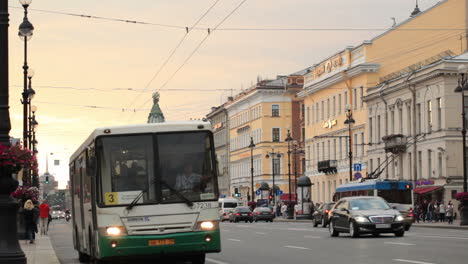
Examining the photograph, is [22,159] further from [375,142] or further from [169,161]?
[375,142]

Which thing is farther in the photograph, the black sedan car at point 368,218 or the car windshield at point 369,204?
the car windshield at point 369,204

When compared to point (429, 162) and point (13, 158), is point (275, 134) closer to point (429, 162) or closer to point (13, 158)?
point (429, 162)

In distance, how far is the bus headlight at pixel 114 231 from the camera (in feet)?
65.5

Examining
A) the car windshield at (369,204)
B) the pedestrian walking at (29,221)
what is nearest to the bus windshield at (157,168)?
the car windshield at (369,204)

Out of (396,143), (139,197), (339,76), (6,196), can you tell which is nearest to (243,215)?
(396,143)

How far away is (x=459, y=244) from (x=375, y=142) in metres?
62.2

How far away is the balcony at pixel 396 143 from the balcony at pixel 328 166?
20065mm

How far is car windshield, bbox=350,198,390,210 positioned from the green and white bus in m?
15.7

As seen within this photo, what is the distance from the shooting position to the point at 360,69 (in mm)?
93188

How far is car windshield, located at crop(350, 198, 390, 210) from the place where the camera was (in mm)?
35594

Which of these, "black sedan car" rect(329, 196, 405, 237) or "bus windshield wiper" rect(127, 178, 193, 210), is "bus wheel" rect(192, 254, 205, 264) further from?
"black sedan car" rect(329, 196, 405, 237)

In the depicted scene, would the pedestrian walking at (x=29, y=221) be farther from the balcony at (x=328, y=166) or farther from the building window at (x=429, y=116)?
the balcony at (x=328, y=166)

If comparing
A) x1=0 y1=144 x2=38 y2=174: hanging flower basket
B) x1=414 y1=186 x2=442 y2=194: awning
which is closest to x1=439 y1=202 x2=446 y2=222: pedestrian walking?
x1=414 y1=186 x2=442 y2=194: awning

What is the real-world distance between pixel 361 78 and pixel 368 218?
199 feet
